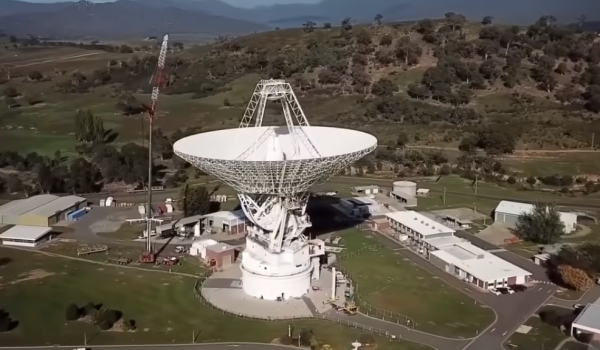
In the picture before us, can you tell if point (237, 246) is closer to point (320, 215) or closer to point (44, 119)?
point (320, 215)

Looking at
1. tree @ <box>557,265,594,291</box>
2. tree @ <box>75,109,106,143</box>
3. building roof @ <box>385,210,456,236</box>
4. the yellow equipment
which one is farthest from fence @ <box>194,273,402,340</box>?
tree @ <box>75,109,106,143</box>

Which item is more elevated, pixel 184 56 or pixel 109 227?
pixel 184 56

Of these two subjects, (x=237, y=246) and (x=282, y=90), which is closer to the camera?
(x=282, y=90)

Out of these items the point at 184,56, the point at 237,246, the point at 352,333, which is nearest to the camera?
the point at 352,333

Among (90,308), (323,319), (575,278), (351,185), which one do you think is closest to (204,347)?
(323,319)

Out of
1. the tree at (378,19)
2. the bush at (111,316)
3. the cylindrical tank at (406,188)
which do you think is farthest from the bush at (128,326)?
the tree at (378,19)

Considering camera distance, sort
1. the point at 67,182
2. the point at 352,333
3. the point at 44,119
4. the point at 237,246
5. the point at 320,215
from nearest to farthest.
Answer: the point at 352,333 < the point at 237,246 < the point at 320,215 < the point at 67,182 < the point at 44,119

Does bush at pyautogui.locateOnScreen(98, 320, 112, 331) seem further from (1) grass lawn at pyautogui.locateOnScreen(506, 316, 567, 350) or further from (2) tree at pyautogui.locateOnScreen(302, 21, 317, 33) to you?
(2) tree at pyautogui.locateOnScreen(302, 21, 317, 33)

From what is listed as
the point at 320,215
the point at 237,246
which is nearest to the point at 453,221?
the point at 320,215
